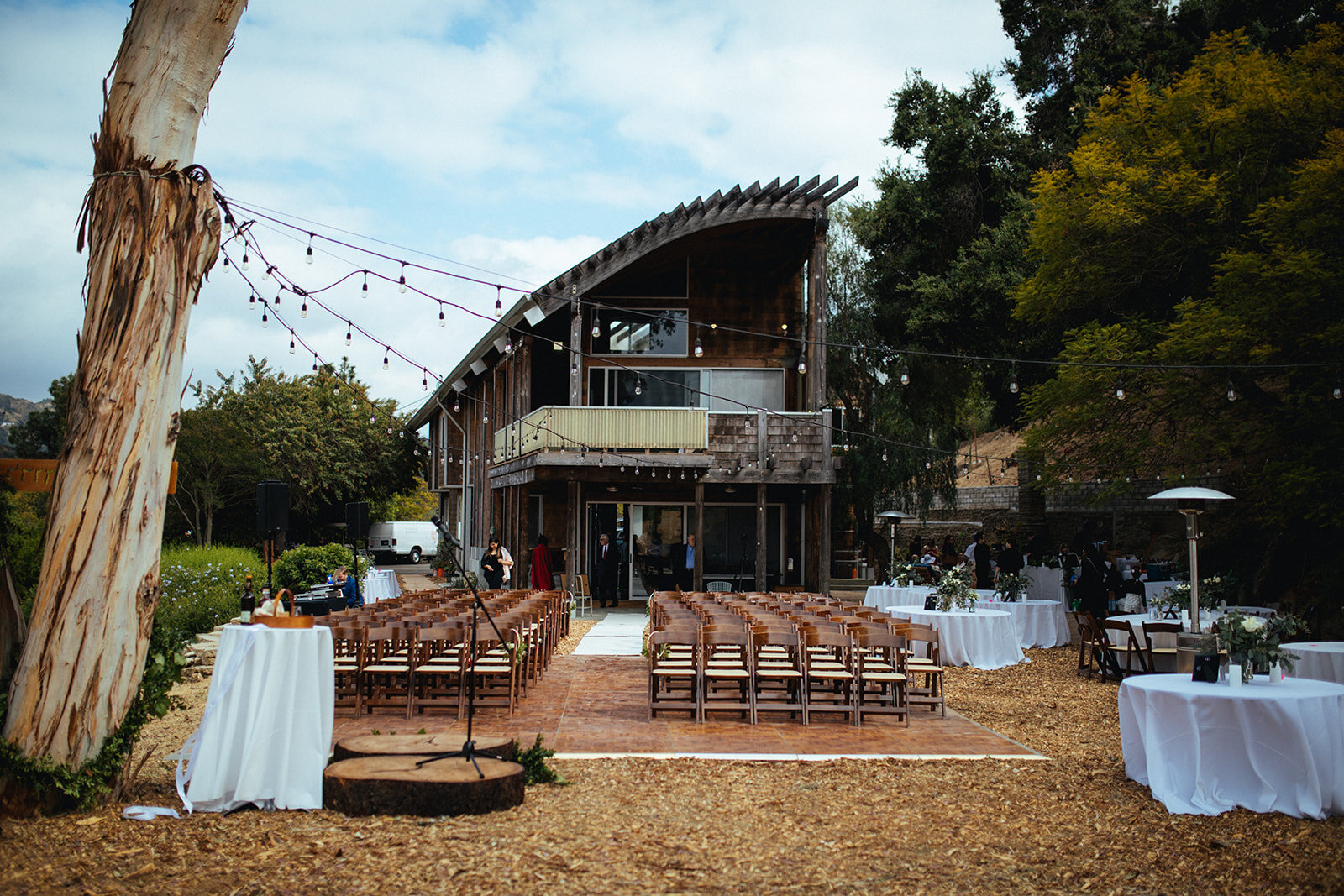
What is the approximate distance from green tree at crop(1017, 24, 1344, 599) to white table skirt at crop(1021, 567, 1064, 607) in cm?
305

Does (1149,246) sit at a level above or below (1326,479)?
above

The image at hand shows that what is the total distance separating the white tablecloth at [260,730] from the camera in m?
5.46

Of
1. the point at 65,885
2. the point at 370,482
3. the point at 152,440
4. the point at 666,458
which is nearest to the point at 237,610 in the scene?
the point at 666,458

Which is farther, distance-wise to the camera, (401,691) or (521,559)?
(521,559)

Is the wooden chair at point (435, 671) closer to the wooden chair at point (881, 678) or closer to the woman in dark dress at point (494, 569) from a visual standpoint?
the wooden chair at point (881, 678)

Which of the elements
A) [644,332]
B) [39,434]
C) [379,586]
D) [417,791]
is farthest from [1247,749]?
[39,434]

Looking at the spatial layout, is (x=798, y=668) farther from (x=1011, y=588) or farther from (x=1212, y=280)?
(x=1212, y=280)

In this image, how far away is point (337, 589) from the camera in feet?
54.2

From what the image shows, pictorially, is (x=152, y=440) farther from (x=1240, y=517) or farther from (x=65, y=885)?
(x=1240, y=517)

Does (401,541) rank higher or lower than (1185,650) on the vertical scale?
higher

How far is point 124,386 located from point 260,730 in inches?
79.6

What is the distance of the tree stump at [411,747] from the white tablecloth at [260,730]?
40cm

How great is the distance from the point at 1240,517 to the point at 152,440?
69.4ft

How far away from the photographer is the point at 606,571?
22.3 meters
